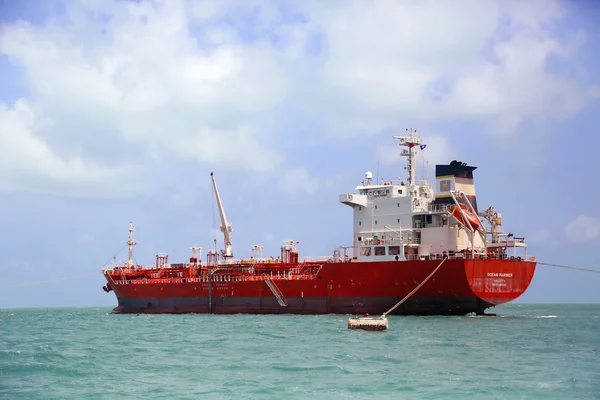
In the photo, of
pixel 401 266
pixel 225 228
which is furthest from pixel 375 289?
pixel 225 228

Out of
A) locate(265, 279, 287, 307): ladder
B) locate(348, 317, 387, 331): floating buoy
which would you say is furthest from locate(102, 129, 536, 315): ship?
locate(348, 317, 387, 331): floating buoy

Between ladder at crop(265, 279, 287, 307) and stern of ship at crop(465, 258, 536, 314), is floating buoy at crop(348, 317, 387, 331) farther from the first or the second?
ladder at crop(265, 279, 287, 307)

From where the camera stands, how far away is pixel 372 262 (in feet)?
150

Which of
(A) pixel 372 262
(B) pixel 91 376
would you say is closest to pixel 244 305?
(A) pixel 372 262

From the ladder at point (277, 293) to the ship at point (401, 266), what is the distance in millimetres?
26

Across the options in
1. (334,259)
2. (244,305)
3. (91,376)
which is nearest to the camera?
(91,376)

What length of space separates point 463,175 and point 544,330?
1164 centimetres

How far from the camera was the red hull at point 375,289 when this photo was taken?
42.9m

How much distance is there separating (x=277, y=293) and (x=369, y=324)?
1470 centimetres

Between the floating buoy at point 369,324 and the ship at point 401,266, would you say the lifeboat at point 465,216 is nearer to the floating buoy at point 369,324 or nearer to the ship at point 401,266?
the ship at point 401,266

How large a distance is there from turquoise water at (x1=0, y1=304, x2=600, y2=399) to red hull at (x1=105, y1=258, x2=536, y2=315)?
3.48 metres

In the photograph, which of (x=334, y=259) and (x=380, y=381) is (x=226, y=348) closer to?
(x=380, y=381)

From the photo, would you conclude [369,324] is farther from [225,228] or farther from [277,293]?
[225,228]

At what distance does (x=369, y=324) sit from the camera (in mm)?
36688
